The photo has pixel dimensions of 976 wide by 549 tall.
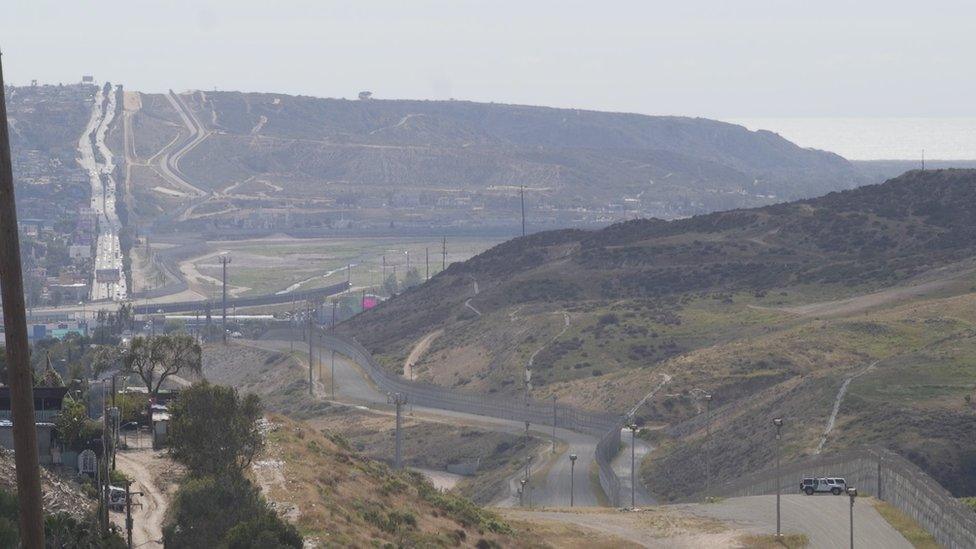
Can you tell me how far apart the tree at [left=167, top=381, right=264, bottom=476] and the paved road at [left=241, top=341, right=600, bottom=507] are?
28.9m

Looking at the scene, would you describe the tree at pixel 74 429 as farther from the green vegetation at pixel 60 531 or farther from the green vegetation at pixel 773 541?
the green vegetation at pixel 773 541

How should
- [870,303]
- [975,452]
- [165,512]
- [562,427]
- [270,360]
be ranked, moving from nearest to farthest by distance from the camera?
1. [165,512]
2. [975,452]
3. [562,427]
4. [870,303]
5. [270,360]

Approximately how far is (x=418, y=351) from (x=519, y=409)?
34388 millimetres

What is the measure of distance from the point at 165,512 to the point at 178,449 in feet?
8.92

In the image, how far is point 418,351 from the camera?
131 m

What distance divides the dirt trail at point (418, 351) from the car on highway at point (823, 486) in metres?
62.2

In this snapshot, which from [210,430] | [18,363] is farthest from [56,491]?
[18,363]

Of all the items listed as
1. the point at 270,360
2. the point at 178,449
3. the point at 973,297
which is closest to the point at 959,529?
the point at 178,449

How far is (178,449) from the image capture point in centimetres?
4144

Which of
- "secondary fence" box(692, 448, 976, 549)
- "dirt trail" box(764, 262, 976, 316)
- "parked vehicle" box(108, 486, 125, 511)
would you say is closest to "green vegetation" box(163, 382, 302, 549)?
"parked vehicle" box(108, 486, 125, 511)

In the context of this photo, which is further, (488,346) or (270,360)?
(270,360)

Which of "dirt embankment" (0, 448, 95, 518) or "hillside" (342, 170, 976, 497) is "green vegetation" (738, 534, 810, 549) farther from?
"hillside" (342, 170, 976, 497)

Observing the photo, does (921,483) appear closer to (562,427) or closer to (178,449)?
(178,449)

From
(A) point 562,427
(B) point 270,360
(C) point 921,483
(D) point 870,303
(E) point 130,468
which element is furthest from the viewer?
(B) point 270,360
